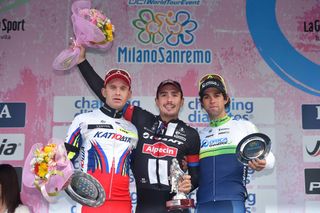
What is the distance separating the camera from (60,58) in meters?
3.12

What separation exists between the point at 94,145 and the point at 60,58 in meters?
0.64

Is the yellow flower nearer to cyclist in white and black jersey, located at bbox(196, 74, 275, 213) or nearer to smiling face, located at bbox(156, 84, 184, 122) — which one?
smiling face, located at bbox(156, 84, 184, 122)

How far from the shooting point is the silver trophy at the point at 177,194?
2766 millimetres

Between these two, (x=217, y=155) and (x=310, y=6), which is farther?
(x=310, y=6)

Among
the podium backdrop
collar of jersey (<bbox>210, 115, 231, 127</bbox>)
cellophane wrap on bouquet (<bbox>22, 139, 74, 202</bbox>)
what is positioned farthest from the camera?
the podium backdrop

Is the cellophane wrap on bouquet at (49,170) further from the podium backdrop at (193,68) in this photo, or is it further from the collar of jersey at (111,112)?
the podium backdrop at (193,68)

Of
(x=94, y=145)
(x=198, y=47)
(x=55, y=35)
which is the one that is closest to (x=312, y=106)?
(x=198, y=47)

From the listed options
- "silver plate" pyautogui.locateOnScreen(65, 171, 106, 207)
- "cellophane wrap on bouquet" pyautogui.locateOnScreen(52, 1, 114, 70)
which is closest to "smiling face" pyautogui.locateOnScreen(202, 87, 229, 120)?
"cellophane wrap on bouquet" pyautogui.locateOnScreen(52, 1, 114, 70)

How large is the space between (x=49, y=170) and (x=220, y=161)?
1.07m

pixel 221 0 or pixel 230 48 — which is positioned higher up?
pixel 221 0

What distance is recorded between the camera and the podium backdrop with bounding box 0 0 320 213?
3.71m

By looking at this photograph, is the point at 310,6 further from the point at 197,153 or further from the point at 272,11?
the point at 197,153

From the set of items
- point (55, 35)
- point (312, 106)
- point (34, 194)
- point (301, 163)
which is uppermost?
point (55, 35)

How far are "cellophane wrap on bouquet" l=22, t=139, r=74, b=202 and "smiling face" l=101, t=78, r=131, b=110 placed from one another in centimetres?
50
